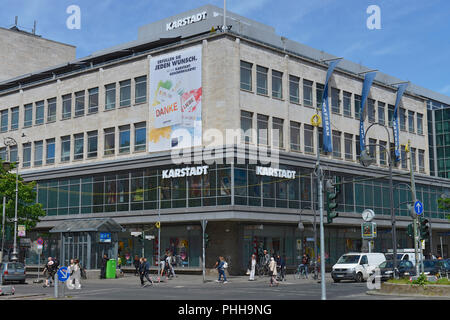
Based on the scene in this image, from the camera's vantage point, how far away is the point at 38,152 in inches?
2351

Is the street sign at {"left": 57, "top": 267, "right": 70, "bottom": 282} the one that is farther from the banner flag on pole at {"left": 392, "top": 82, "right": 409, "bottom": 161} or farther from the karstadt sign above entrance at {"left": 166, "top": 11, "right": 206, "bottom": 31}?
the banner flag on pole at {"left": 392, "top": 82, "right": 409, "bottom": 161}

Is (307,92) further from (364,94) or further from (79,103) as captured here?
(79,103)

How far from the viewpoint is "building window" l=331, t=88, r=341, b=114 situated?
183ft

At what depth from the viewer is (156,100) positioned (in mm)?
49750

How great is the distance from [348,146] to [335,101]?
4.40m

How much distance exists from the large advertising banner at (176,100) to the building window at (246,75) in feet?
10.9

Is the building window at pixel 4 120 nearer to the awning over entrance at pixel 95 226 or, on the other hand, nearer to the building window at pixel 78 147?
the building window at pixel 78 147

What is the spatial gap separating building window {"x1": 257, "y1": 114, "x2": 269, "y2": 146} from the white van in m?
12.5

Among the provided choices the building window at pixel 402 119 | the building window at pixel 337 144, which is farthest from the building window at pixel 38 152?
the building window at pixel 402 119

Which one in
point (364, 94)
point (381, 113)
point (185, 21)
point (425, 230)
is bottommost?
point (425, 230)

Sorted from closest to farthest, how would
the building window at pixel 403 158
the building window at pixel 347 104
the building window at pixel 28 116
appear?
the building window at pixel 347 104, the building window at pixel 28 116, the building window at pixel 403 158

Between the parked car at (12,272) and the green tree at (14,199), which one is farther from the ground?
the green tree at (14,199)

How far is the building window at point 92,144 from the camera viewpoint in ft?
179

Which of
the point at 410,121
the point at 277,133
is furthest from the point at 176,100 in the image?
the point at 410,121
